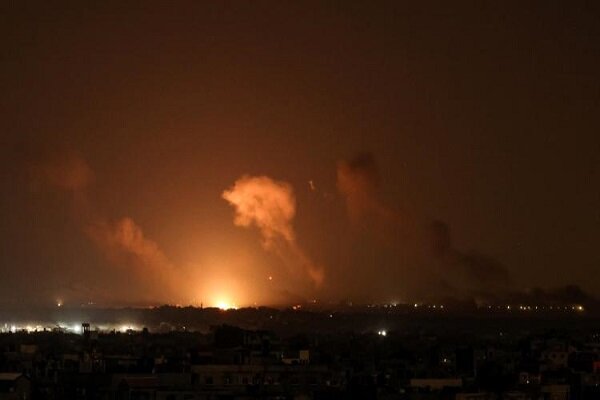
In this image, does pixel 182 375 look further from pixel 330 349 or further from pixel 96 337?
pixel 96 337

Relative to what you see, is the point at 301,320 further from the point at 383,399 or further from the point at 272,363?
the point at 383,399

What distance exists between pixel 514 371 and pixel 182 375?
1052cm

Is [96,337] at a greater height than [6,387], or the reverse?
[96,337]

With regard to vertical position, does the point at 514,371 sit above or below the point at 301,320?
below

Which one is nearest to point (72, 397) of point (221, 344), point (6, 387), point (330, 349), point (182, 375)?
point (6, 387)

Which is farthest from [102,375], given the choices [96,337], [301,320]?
[301,320]

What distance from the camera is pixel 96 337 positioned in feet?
239

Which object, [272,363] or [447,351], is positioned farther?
[447,351]

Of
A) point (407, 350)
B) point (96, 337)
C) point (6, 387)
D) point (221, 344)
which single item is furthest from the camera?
point (96, 337)

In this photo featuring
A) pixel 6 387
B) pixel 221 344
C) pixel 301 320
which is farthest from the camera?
pixel 301 320

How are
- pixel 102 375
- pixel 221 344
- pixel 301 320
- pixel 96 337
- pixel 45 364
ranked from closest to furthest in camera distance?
pixel 102 375, pixel 45 364, pixel 221 344, pixel 96 337, pixel 301 320

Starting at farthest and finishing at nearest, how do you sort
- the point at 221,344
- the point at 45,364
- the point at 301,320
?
1. the point at 301,320
2. the point at 221,344
3. the point at 45,364

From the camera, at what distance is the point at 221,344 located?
59.0m

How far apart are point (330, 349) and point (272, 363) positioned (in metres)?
13.3
